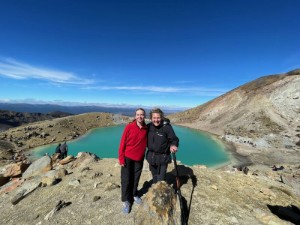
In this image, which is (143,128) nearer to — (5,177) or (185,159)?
(5,177)

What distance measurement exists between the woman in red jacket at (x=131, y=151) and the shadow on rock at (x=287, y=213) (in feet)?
20.3

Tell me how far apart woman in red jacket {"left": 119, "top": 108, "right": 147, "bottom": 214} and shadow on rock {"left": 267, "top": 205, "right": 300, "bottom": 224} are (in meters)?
6.19

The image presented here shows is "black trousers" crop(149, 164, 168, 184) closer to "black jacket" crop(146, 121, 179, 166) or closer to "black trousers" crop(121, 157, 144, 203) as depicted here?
"black jacket" crop(146, 121, 179, 166)

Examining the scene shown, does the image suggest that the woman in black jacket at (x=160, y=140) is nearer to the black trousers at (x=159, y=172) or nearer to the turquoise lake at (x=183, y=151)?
the black trousers at (x=159, y=172)

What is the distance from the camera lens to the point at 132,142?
762 cm

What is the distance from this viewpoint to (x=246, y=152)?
3869 cm

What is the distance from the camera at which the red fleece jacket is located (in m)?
7.58

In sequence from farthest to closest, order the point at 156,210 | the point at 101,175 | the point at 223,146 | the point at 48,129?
the point at 48,129
the point at 223,146
the point at 101,175
the point at 156,210

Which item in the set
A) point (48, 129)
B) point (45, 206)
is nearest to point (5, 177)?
point (45, 206)

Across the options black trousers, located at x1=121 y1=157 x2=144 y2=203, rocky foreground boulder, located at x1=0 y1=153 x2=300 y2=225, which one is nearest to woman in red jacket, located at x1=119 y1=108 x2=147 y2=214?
black trousers, located at x1=121 y1=157 x2=144 y2=203

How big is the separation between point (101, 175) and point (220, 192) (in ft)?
21.1

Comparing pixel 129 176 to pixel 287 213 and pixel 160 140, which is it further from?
pixel 287 213

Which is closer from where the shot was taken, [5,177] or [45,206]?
[45,206]

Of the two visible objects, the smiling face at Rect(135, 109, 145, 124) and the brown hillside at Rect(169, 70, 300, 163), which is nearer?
the smiling face at Rect(135, 109, 145, 124)
